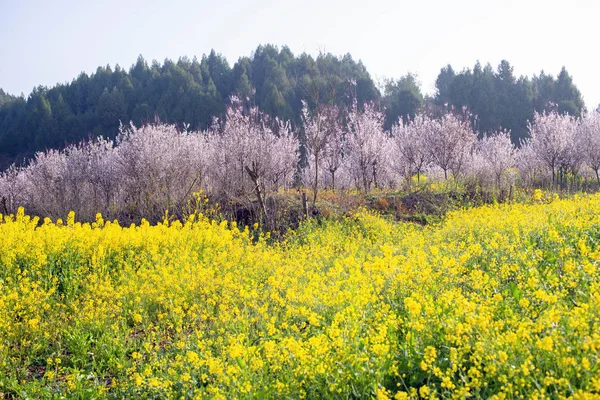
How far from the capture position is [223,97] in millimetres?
63875

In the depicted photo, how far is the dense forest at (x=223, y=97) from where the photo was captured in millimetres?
54562

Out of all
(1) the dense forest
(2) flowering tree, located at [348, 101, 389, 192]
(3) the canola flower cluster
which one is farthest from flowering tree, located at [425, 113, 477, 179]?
(1) the dense forest

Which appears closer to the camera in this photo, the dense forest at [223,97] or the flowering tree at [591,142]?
the flowering tree at [591,142]

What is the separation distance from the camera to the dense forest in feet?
179

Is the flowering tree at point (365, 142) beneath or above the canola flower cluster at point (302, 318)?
above

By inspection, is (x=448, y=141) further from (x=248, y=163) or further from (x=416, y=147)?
(x=248, y=163)

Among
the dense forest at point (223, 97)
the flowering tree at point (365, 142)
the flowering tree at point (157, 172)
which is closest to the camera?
the flowering tree at point (157, 172)

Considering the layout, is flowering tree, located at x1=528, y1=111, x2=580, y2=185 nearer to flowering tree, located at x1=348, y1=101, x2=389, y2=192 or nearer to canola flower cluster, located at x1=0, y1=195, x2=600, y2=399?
flowering tree, located at x1=348, y1=101, x2=389, y2=192

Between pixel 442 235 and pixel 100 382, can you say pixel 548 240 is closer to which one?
pixel 442 235

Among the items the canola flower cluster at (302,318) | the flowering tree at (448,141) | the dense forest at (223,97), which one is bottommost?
the canola flower cluster at (302,318)

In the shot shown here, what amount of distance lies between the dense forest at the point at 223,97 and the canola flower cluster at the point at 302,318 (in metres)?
42.1

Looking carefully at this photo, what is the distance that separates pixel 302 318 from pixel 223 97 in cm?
6225

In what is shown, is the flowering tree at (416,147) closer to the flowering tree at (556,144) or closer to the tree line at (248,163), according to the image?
the tree line at (248,163)

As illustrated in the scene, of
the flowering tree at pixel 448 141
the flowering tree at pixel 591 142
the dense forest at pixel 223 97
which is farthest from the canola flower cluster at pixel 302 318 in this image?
the dense forest at pixel 223 97
